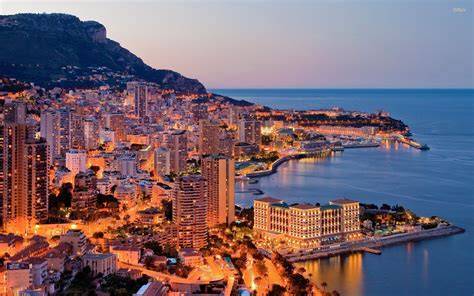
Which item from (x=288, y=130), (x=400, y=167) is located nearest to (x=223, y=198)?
(x=400, y=167)

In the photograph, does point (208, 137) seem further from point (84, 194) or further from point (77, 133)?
point (84, 194)

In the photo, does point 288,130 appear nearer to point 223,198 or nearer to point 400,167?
point 400,167

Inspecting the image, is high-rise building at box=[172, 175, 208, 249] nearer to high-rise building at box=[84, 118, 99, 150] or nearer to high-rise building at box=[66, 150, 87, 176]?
high-rise building at box=[66, 150, 87, 176]

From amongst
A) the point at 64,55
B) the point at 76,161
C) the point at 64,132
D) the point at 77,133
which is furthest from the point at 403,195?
the point at 64,55

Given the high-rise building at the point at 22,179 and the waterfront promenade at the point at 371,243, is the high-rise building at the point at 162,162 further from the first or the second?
the waterfront promenade at the point at 371,243

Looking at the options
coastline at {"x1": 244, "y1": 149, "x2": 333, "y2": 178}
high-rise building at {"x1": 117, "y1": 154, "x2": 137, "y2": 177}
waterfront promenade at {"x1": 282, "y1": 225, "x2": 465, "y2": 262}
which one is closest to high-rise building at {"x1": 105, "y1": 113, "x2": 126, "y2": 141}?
coastline at {"x1": 244, "y1": 149, "x2": 333, "y2": 178}
